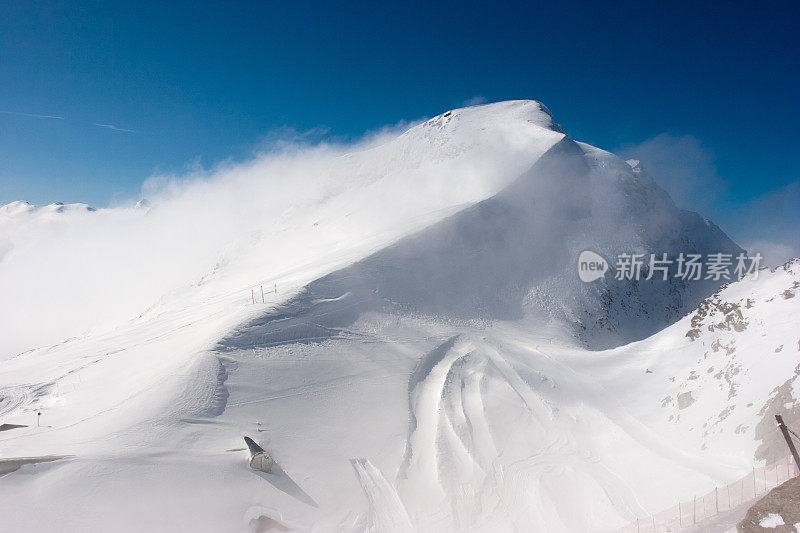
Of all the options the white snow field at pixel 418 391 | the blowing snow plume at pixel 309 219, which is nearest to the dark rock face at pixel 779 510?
the white snow field at pixel 418 391

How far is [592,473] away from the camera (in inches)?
788

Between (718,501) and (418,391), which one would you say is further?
(418,391)

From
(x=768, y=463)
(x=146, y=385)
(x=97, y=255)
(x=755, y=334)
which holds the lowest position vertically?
(x=768, y=463)

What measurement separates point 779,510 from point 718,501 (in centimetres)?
532

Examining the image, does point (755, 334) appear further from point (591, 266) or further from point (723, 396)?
point (591, 266)

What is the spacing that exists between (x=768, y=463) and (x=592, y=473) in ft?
21.5

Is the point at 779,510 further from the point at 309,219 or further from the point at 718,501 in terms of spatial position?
the point at 309,219

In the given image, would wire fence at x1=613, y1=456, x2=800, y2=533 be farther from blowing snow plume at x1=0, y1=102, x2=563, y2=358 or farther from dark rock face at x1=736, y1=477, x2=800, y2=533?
blowing snow plume at x1=0, y1=102, x2=563, y2=358

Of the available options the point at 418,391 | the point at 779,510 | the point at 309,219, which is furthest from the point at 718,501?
the point at 309,219

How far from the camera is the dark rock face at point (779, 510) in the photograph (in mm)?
10605

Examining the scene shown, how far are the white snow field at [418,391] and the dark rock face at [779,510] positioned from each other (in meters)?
6.03

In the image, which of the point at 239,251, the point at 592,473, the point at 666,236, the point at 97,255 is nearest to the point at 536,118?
the point at 666,236

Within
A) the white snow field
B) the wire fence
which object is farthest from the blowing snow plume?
the wire fence

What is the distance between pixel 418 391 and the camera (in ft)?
90.9
